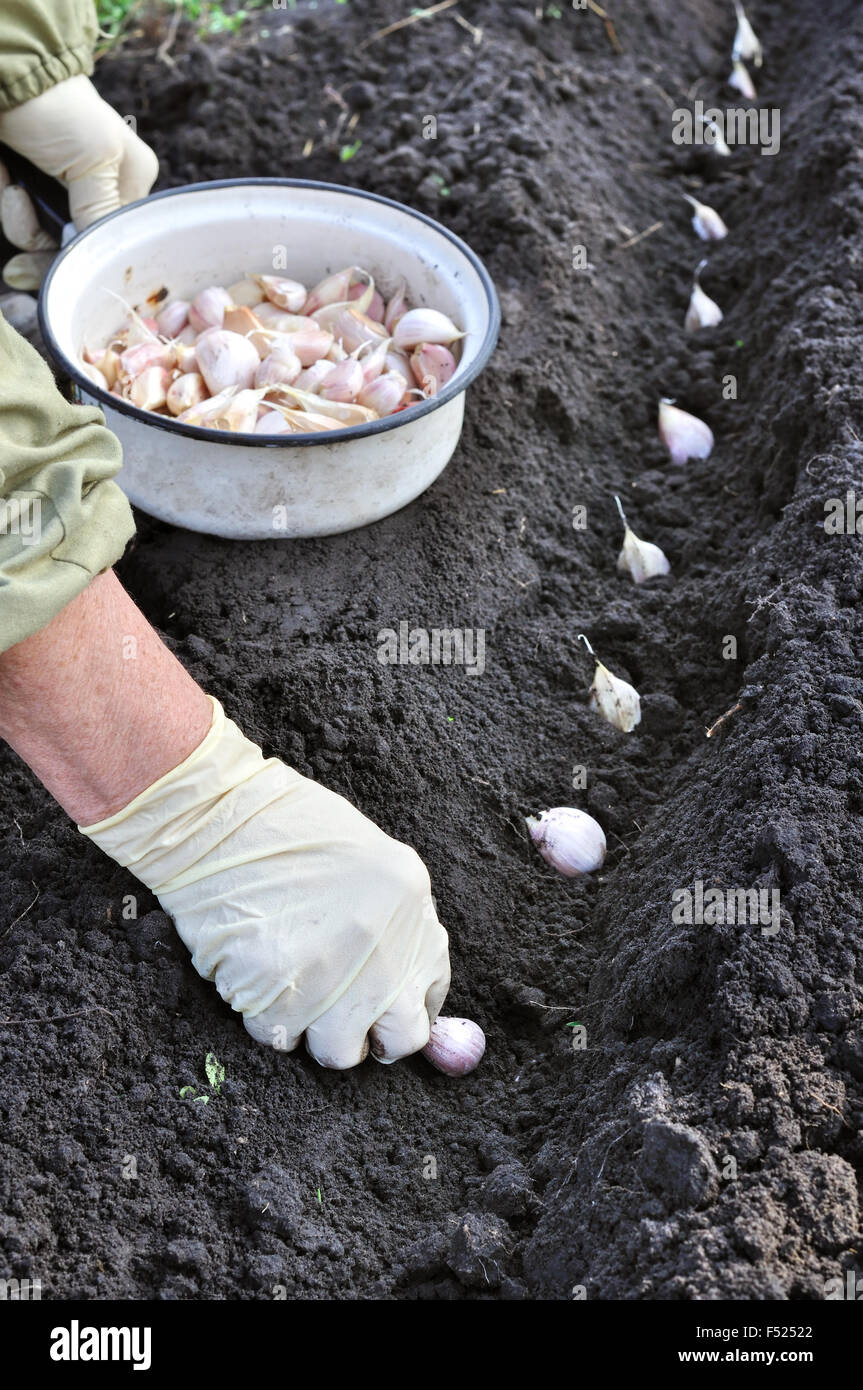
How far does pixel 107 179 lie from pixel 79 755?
1.72m

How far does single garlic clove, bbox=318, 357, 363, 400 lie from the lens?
255 centimetres

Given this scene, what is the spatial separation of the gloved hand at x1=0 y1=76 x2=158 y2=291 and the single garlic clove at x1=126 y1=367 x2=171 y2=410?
0.51 m

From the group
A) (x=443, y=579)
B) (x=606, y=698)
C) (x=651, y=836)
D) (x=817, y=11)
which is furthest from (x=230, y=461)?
(x=817, y=11)

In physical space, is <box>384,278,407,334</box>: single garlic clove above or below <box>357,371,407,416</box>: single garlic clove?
above

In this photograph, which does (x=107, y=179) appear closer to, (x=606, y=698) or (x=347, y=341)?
(x=347, y=341)

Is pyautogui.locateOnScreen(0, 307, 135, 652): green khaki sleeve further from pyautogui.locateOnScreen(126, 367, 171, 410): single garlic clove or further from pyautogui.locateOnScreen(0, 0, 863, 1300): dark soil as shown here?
pyautogui.locateOnScreen(126, 367, 171, 410): single garlic clove

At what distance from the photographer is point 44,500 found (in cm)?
161

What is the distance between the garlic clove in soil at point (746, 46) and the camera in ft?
14.1

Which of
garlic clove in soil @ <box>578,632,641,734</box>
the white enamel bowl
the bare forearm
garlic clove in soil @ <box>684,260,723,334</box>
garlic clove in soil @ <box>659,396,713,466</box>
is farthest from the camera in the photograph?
garlic clove in soil @ <box>684,260,723,334</box>

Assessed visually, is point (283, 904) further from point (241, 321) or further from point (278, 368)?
point (241, 321)

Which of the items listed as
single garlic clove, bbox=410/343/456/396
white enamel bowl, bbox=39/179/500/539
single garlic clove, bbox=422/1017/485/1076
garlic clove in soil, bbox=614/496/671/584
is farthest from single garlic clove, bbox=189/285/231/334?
single garlic clove, bbox=422/1017/485/1076

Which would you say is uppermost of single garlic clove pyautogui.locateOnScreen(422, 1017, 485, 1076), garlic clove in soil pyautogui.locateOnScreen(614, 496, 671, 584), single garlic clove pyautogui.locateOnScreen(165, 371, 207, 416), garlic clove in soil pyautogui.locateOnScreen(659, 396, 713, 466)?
single garlic clove pyautogui.locateOnScreen(165, 371, 207, 416)

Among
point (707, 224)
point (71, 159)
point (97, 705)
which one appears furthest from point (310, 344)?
point (707, 224)

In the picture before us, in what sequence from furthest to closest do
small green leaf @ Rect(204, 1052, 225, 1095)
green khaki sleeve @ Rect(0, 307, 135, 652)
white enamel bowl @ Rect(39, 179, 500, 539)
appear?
white enamel bowl @ Rect(39, 179, 500, 539), small green leaf @ Rect(204, 1052, 225, 1095), green khaki sleeve @ Rect(0, 307, 135, 652)
